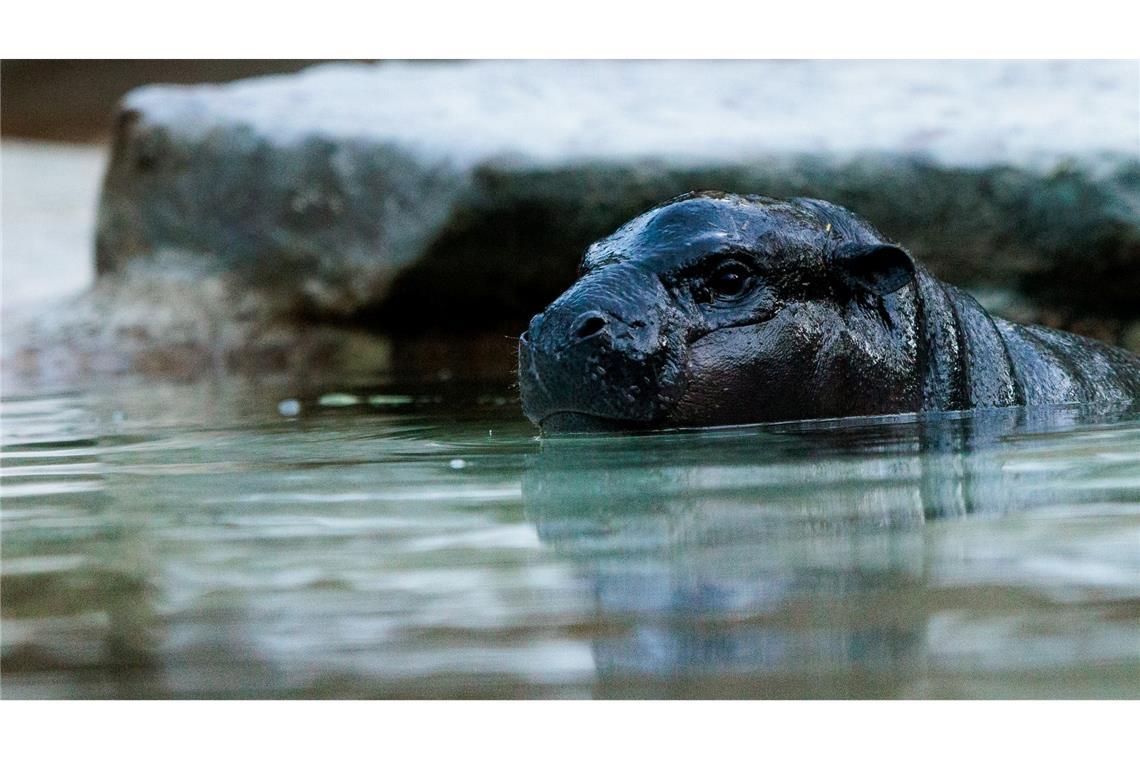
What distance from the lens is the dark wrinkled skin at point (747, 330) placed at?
4.13 meters

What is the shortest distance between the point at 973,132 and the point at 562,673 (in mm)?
7606

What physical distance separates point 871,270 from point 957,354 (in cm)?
50

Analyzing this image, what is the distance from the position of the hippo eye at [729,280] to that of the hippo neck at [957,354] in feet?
2.25

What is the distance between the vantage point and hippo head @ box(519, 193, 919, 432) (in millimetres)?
4121

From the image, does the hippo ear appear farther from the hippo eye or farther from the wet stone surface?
the wet stone surface

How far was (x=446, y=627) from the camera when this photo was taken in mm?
2141

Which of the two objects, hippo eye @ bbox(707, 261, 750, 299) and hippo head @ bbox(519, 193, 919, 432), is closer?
hippo head @ bbox(519, 193, 919, 432)

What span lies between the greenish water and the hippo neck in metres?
0.60

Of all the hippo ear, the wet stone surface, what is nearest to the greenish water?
the hippo ear

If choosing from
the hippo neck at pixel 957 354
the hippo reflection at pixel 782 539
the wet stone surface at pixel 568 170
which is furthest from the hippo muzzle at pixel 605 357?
the wet stone surface at pixel 568 170

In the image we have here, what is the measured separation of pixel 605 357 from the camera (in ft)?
13.3

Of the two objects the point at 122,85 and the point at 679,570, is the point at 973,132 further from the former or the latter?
the point at 122,85

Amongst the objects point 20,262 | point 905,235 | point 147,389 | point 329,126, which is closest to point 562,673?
point 147,389

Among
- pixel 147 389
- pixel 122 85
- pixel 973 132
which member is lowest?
pixel 147 389
